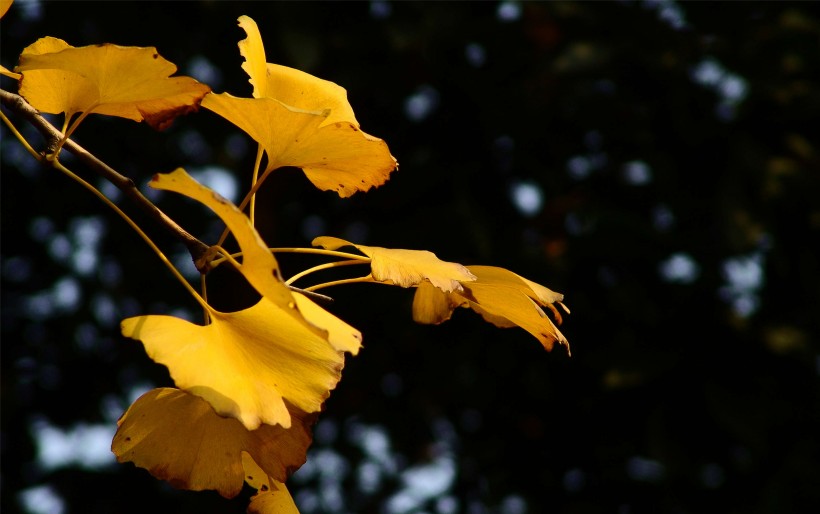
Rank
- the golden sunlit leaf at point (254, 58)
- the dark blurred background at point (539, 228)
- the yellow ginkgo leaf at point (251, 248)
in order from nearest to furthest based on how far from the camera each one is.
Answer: the yellow ginkgo leaf at point (251, 248) → the golden sunlit leaf at point (254, 58) → the dark blurred background at point (539, 228)

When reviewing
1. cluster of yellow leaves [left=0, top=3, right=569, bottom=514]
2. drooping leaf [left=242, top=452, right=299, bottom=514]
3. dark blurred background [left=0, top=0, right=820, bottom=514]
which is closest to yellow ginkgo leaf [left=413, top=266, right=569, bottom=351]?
cluster of yellow leaves [left=0, top=3, right=569, bottom=514]

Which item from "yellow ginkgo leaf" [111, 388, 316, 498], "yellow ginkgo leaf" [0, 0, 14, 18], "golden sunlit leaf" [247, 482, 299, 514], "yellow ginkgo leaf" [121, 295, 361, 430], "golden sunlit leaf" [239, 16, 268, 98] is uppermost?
"yellow ginkgo leaf" [0, 0, 14, 18]

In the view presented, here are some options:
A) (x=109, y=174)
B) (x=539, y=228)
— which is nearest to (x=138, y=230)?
(x=109, y=174)

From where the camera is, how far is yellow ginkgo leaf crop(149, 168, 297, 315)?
27 cm

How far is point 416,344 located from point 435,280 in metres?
1.20

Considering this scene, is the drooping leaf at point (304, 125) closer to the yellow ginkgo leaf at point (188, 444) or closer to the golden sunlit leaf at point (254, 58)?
the golden sunlit leaf at point (254, 58)

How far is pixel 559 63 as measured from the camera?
51.7 inches

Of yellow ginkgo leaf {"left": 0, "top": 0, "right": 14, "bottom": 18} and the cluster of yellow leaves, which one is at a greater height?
yellow ginkgo leaf {"left": 0, "top": 0, "right": 14, "bottom": 18}

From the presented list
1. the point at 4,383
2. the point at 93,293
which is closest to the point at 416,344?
the point at 93,293

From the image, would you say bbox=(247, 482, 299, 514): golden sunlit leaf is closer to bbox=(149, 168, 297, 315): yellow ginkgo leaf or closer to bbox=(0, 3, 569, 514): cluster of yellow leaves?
bbox=(0, 3, 569, 514): cluster of yellow leaves

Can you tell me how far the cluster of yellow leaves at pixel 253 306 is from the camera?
0.95ft

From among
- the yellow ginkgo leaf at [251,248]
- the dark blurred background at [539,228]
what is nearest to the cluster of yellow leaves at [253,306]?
the yellow ginkgo leaf at [251,248]

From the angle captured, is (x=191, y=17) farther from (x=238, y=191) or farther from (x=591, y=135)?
(x=591, y=135)

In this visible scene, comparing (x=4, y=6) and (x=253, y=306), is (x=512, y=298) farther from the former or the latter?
(x=4, y=6)
